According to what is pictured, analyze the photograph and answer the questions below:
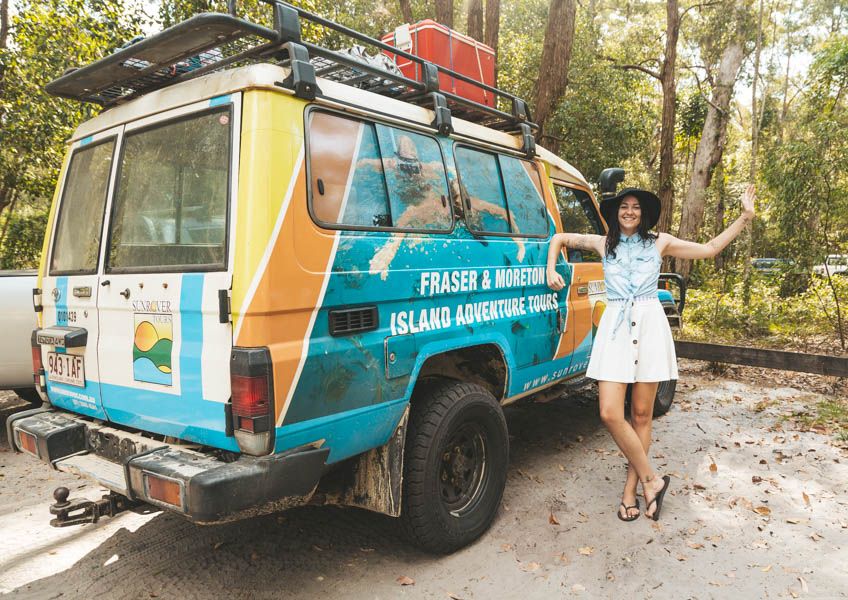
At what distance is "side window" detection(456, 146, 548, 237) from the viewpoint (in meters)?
3.52

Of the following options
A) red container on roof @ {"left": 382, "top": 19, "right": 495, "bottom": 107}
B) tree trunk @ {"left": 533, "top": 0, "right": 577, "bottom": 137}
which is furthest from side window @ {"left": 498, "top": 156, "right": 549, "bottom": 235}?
tree trunk @ {"left": 533, "top": 0, "right": 577, "bottom": 137}

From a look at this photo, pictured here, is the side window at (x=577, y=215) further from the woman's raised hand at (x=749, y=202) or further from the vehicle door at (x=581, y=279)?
the woman's raised hand at (x=749, y=202)

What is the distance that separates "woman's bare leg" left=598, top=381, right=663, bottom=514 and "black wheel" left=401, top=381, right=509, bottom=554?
2.10 ft

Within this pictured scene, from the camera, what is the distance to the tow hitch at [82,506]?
275 centimetres

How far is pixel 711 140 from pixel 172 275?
12.7 metres

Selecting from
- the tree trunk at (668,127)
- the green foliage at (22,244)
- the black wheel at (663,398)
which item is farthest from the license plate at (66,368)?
the green foliage at (22,244)

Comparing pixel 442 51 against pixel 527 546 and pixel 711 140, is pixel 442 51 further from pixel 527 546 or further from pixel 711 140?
pixel 711 140

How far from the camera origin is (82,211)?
3.20 meters

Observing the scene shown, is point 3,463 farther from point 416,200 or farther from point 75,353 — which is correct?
point 416,200

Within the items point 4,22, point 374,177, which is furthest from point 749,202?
point 4,22

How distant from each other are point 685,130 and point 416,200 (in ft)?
46.0

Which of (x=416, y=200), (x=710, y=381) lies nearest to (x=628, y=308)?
(x=416, y=200)

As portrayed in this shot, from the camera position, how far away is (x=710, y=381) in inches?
268

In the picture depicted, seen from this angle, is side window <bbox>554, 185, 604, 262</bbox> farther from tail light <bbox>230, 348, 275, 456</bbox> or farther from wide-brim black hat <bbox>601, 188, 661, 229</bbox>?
tail light <bbox>230, 348, 275, 456</bbox>
